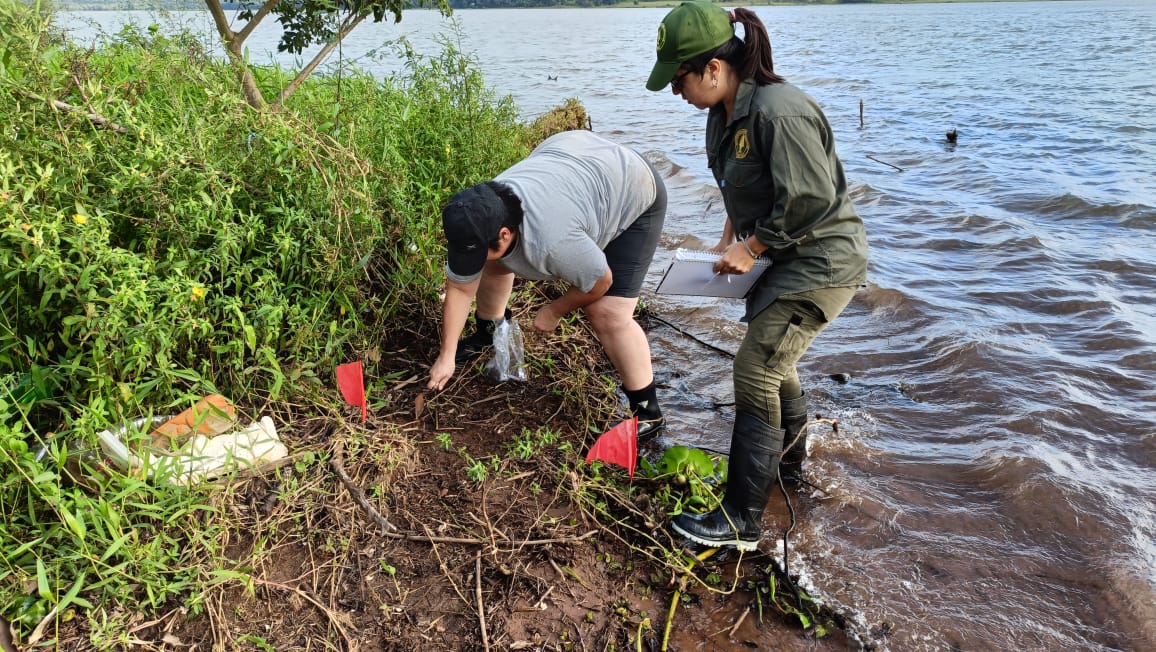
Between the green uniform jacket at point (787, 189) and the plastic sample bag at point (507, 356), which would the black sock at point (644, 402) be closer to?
the plastic sample bag at point (507, 356)

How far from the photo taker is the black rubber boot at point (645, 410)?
3439 mm

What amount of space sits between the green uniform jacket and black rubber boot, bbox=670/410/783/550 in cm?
45

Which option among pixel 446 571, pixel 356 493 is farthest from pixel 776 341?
pixel 356 493

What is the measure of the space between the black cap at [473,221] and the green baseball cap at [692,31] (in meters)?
0.66

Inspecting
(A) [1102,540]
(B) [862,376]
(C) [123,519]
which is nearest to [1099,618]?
(A) [1102,540]

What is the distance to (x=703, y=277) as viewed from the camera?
276 cm

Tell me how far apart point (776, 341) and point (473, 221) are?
1178 mm

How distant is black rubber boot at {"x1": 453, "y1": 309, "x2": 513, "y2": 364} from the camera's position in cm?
346

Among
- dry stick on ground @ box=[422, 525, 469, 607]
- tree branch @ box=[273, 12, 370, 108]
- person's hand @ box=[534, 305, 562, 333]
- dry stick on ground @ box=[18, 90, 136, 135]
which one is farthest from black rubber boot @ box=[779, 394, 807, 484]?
tree branch @ box=[273, 12, 370, 108]

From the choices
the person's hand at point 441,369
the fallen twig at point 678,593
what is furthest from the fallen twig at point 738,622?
the person's hand at point 441,369

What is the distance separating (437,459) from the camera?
2.90 meters

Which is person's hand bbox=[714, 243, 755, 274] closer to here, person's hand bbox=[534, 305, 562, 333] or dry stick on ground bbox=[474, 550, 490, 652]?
person's hand bbox=[534, 305, 562, 333]

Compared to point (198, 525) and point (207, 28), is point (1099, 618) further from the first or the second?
point (207, 28)

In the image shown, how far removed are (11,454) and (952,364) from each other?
467cm
